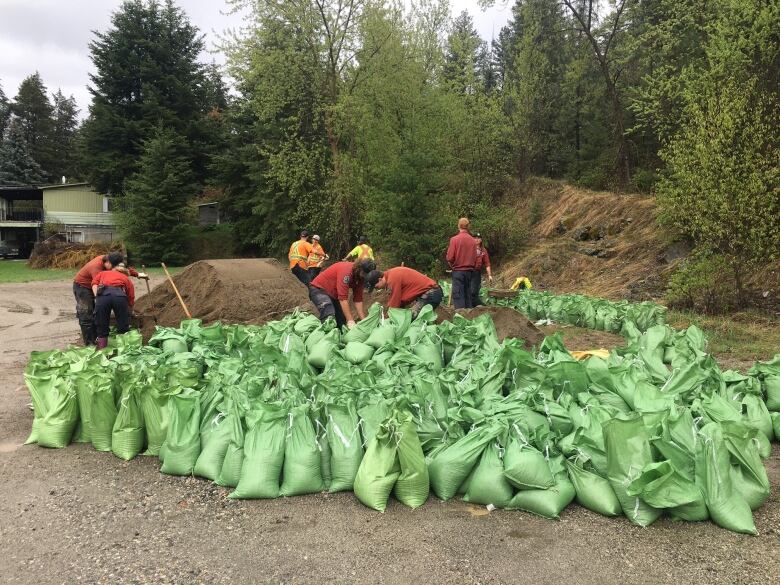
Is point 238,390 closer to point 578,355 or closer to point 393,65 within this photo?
point 578,355

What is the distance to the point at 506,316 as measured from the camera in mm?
7102

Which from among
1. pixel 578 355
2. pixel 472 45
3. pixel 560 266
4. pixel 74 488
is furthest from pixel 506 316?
pixel 472 45

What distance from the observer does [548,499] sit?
9.64 feet

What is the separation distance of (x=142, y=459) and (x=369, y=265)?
283cm

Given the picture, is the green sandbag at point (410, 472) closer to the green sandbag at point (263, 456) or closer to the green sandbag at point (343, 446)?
the green sandbag at point (343, 446)

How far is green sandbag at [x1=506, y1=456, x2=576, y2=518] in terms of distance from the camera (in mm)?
2934

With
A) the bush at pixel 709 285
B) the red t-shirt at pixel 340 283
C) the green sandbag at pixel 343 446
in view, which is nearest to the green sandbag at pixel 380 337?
the red t-shirt at pixel 340 283

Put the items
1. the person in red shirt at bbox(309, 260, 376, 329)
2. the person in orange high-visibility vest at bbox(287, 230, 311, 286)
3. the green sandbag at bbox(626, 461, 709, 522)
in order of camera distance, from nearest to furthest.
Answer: the green sandbag at bbox(626, 461, 709, 522) → the person in red shirt at bbox(309, 260, 376, 329) → the person in orange high-visibility vest at bbox(287, 230, 311, 286)

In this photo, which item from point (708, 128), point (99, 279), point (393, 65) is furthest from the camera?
point (393, 65)

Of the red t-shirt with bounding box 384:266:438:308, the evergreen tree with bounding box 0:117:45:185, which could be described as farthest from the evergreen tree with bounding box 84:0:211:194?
the red t-shirt with bounding box 384:266:438:308

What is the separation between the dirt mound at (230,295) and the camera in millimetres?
9180

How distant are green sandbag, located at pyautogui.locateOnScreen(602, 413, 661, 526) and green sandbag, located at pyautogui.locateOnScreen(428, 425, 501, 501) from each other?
0.59 meters

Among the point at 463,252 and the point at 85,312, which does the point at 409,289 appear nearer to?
the point at 463,252

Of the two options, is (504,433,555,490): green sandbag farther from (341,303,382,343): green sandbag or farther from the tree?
the tree
